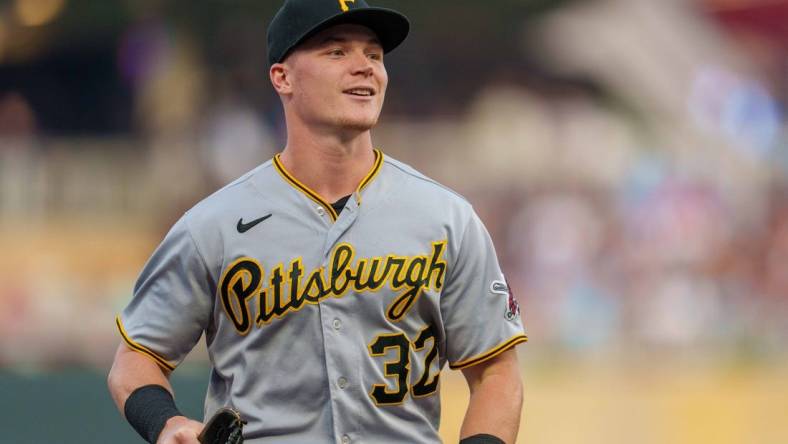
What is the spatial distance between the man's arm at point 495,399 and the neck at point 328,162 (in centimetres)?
53

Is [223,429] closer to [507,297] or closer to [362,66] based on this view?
[507,297]

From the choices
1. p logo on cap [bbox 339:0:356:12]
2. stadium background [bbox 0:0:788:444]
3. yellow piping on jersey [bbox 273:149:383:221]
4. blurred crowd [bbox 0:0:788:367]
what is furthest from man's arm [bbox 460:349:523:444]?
blurred crowd [bbox 0:0:788:367]

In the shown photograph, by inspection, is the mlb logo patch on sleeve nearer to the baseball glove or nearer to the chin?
the chin

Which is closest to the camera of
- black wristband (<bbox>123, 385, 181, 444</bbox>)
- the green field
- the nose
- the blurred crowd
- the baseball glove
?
the baseball glove

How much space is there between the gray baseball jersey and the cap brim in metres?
0.32

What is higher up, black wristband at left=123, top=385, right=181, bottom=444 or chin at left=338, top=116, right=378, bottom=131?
chin at left=338, top=116, right=378, bottom=131

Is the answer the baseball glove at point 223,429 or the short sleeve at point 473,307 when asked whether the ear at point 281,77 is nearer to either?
the short sleeve at point 473,307

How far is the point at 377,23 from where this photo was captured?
3494 millimetres

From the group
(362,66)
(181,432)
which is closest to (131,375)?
(181,432)

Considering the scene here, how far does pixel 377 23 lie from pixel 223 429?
3.28 ft

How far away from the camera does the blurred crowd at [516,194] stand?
39.6 ft

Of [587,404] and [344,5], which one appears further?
[587,404]

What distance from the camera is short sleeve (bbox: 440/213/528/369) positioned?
3518mm

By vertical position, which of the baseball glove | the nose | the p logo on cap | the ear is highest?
the p logo on cap
